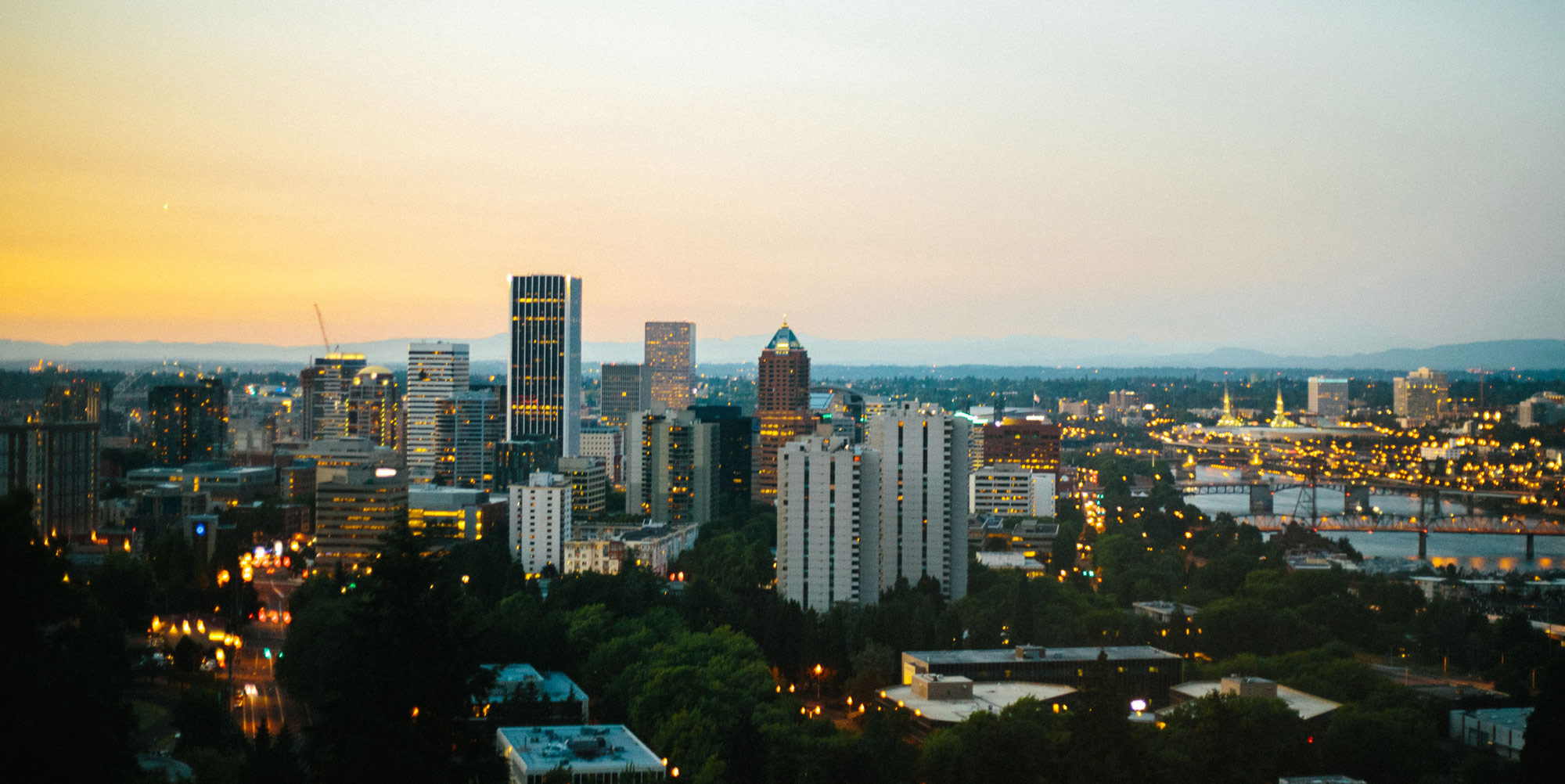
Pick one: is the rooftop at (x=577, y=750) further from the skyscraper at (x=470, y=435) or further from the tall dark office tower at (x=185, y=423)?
the skyscraper at (x=470, y=435)

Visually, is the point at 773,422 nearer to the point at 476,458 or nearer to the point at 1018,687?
the point at 476,458

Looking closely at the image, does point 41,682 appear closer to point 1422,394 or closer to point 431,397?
point 431,397

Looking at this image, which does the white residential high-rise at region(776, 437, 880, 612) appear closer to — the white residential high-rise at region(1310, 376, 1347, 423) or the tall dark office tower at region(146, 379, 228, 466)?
the tall dark office tower at region(146, 379, 228, 466)

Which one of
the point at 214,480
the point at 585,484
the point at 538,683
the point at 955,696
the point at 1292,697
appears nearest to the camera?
the point at 538,683

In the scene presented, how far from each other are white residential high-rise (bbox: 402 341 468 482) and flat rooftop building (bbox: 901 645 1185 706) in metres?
39.2

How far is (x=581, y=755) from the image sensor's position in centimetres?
1425

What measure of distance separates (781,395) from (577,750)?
141 feet

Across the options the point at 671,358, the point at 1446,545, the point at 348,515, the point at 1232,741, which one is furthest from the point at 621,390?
the point at 1232,741

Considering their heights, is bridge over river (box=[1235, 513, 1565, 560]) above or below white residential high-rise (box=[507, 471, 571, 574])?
below

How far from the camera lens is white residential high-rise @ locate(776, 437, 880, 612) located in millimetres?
26953

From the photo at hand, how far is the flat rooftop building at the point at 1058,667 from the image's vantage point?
2062cm

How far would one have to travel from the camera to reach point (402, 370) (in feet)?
255

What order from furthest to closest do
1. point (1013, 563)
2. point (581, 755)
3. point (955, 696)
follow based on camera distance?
1. point (1013, 563)
2. point (955, 696)
3. point (581, 755)

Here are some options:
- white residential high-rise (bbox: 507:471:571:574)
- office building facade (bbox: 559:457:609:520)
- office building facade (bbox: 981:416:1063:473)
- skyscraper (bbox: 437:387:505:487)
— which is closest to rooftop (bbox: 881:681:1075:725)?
white residential high-rise (bbox: 507:471:571:574)
